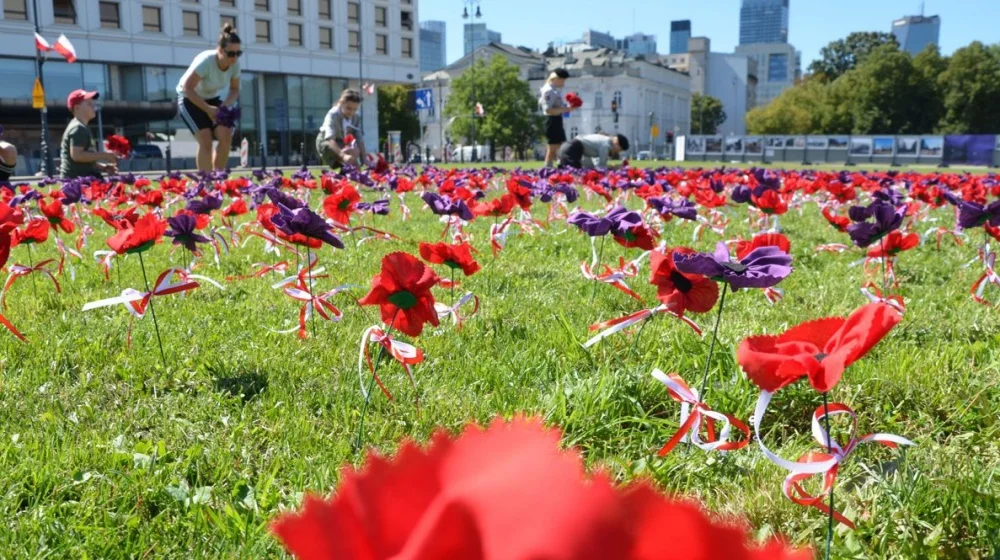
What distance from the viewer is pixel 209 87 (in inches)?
387

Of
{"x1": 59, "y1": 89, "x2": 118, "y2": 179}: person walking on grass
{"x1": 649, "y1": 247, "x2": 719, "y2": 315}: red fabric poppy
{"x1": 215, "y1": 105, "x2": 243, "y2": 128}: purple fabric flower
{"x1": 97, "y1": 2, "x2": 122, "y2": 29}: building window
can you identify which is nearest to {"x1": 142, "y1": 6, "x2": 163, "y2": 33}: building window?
{"x1": 97, "y1": 2, "x2": 122, "y2": 29}: building window

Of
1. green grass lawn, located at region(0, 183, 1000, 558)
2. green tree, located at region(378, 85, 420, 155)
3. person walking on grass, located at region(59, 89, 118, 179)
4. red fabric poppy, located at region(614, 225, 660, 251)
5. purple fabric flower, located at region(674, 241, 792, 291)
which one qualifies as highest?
green tree, located at region(378, 85, 420, 155)

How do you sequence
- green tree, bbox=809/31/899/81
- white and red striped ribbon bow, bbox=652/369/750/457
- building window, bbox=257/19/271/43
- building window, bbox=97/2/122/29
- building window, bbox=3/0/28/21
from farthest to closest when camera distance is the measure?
green tree, bbox=809/31/899/81
building window, bbox=257/19/271/43
building window, bbox=97/2/122/29
building window, bbox=3/0/28/21
white and red striped ribbon bow, bbox=652/369/750/457

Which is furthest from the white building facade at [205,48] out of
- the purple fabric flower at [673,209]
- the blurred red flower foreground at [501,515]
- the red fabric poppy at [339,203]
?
the blurred red flower foreground at [501,515]

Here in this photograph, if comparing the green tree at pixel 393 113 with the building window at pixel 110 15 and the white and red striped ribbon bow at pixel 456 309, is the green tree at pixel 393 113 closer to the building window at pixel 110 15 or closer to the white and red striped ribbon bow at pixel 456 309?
the building window at pixel 110 15

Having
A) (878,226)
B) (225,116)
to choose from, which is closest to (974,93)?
(225,116)

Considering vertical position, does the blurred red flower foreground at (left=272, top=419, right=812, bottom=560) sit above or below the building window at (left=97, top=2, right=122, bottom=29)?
below

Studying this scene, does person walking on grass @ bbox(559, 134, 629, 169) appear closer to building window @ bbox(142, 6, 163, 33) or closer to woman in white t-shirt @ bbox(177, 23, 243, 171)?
woman in white t-shirt @ bbox(177, 23, 243, 171)

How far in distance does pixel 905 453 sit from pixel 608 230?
4.39 feet

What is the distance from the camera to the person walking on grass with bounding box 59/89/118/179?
10.1 meters

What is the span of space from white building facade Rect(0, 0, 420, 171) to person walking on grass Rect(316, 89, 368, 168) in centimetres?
2737

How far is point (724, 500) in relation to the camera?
1784 mm

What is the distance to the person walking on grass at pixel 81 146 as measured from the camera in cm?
1012

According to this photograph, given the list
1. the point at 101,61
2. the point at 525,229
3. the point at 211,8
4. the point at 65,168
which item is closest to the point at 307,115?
the point at 211,8
